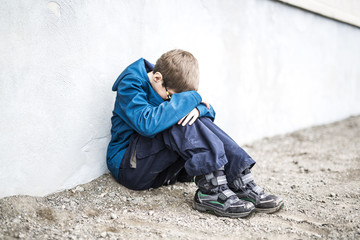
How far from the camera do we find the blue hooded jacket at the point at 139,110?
6.43 ft

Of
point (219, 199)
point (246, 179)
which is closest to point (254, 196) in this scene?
point (246, 179)

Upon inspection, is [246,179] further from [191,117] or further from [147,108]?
[147,108]

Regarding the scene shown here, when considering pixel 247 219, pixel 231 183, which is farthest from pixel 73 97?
pixel 247 219

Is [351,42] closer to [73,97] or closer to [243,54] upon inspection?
[243,54]

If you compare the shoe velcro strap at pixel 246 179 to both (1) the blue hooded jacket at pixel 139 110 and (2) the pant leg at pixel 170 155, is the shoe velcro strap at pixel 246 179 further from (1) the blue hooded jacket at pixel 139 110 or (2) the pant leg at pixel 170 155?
(1) the blue hooded jacket at pixel 139 110

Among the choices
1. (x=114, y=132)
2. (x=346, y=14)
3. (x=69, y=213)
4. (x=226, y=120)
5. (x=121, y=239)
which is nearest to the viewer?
(x=121, y=239)

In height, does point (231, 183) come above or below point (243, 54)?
below

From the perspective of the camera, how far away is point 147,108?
199 centimetres


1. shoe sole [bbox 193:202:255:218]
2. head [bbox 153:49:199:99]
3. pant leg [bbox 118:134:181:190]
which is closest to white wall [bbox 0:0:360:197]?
pant leg [bbox 118:134:181:190]

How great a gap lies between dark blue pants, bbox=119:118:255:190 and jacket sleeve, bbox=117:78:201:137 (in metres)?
0.09

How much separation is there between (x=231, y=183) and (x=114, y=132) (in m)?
0.80

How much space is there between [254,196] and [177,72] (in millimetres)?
853

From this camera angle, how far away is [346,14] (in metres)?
5.08

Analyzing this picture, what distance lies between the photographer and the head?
2078 mm
